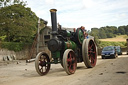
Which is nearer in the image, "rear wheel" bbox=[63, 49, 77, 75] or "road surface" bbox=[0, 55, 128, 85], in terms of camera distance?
"road surface" bbox=[0, 55, 128, 85]

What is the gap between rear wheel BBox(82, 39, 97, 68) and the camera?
812 cm

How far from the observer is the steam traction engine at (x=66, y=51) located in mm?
7216

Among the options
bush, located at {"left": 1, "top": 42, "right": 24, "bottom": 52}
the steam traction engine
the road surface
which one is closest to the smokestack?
the steam traction engine

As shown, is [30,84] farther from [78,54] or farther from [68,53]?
[78,54]

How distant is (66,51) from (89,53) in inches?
93.2

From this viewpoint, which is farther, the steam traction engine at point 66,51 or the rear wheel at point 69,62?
the steam traction engine at point 66,51

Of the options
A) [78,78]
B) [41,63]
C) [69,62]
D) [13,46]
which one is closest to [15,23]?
[13,46]

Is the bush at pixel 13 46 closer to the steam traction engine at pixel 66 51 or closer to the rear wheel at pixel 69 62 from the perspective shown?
the steam traction engine at pixel 66 51

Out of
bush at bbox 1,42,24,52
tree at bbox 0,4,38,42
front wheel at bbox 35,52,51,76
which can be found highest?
tree at bbox 0,4,38,42

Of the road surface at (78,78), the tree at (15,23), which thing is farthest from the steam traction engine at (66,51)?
the tree at (15,23)

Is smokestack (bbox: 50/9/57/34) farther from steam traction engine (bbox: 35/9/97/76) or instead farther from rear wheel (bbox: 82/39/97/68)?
rear wheel (bbox: 82/39/97/68)

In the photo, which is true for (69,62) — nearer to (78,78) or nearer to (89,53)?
(78,78)

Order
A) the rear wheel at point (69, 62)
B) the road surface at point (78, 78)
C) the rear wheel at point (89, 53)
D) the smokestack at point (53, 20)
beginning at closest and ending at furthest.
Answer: the road surface at point (78, 78)
the rear wheel at point (69, 62)
the smokestack at point (53, 20)
the rear wheel at point (89, 53)

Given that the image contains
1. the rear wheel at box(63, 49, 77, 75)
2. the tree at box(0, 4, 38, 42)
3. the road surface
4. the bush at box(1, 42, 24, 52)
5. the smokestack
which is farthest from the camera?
the bush at box(1, 42, 24, 52)
